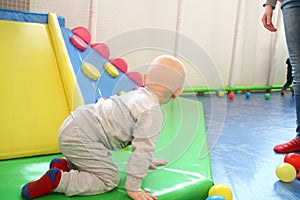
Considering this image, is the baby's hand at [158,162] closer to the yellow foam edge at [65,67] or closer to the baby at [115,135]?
the baby at [115,135]

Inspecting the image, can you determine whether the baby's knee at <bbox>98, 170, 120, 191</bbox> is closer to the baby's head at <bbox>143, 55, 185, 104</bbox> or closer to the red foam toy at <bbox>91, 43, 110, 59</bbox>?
the baby's head at <bbox>143, 55, 185, 104</bbox>

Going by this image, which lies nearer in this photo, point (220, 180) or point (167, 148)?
point (220, 180)

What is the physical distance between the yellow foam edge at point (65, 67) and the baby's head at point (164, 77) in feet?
1.41

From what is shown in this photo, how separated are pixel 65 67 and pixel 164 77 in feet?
1.84

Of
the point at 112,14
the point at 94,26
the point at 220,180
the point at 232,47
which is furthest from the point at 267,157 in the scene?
the point at 232,47

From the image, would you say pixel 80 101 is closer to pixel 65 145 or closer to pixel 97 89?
pixel 97 89

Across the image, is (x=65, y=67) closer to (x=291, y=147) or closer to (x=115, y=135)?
(x=115, y=135)

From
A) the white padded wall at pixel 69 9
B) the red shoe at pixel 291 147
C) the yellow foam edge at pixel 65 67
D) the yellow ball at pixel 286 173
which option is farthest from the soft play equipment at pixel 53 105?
the white padded wall at pixel 69 9

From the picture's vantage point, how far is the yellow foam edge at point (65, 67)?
1.12 meters

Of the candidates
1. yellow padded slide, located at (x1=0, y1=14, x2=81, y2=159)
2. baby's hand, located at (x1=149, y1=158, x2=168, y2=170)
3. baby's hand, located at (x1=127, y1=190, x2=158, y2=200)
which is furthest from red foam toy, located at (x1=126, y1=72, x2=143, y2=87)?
baby's hand, located at (x1=127, y1=190, x2=158, y2=200)

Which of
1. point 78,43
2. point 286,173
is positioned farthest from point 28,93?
point 286,173

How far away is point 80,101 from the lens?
1.13 metres

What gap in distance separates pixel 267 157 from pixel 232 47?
81.5 inches

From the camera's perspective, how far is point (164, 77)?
75cm
